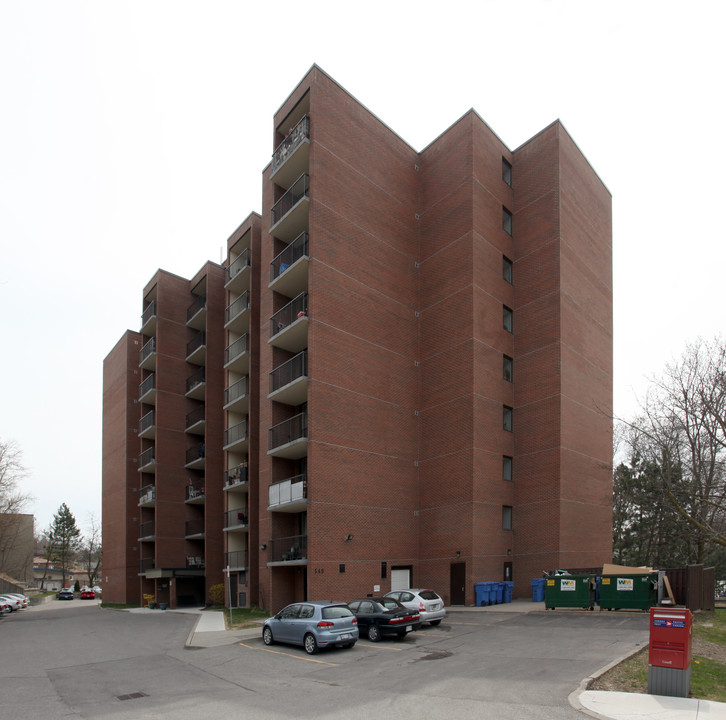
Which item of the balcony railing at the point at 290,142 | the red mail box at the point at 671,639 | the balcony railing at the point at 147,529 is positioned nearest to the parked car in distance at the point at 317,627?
the red mail box at the point at 671,639

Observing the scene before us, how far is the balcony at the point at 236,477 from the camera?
Answer: 3557cm

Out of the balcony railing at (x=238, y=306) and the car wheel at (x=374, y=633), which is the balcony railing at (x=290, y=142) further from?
the car wheel at (x=374, y=633)

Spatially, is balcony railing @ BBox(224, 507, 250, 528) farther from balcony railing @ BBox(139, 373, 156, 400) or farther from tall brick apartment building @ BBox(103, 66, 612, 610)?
balcony railing @ BBox(139, 373, 156, 400)

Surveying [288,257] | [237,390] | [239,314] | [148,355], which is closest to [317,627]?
[288,257]

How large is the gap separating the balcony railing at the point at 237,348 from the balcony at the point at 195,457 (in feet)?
29.3

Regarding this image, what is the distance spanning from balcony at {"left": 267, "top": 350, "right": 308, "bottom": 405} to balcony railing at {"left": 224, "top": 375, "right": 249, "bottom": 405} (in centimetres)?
738

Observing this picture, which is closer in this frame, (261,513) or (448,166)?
(261,513)

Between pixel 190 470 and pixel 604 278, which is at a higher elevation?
pixel 604 278

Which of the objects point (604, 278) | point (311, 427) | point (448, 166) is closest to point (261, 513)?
point (311, 427)

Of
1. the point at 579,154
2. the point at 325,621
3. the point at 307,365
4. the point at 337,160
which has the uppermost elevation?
the point at 579,154

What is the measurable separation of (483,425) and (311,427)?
8750 mm

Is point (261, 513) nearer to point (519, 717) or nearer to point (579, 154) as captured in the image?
point (519, 717)

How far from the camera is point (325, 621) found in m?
17.4

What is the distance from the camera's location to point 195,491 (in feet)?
148
